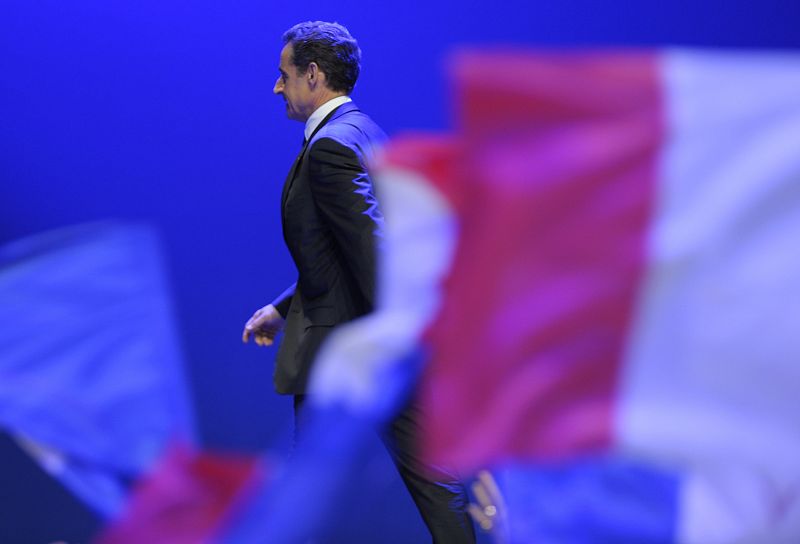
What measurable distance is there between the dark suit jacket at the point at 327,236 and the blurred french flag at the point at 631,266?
860 millimetres

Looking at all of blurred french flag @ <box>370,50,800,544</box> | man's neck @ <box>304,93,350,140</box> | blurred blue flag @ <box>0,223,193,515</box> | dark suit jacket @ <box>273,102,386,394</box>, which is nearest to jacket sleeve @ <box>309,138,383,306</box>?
dark suit jacket @ <box>273,102,386,394</box>

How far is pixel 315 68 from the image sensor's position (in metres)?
1.96

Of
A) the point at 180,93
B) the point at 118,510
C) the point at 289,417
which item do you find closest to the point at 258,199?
the point at 180,93

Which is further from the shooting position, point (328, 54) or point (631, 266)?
point (328, 54)

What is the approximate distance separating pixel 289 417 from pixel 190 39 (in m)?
0.95

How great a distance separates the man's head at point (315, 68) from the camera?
6.44 feet

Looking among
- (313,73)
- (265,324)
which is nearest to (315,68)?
(313,73)

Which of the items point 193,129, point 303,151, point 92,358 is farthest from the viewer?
point 193,129

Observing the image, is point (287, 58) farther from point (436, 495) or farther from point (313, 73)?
point (436, 495)

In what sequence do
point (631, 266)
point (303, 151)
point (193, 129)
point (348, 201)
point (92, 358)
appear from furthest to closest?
point (193, 129)
point (303, 151)
point (348, 201)
point (92, 358)
point (631, 266)

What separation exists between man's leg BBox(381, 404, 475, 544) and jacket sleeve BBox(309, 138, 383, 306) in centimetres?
24

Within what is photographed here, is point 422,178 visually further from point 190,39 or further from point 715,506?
point 190,39

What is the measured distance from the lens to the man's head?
6.44ft

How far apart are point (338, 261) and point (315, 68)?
383mm
